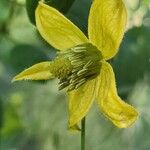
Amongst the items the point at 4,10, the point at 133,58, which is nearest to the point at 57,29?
the point at 133,58

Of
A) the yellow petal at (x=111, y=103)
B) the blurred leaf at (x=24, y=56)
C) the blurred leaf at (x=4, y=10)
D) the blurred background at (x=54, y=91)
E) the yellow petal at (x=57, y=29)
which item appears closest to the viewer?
the yellow petal at (x=111, y=103)

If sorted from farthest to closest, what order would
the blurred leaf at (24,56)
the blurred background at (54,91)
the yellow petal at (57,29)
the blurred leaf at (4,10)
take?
the blurred leaf at (4,10) < the blurred leaf at (24,56) < the blurred background at (54,91) < the yellow petal at (57,29)

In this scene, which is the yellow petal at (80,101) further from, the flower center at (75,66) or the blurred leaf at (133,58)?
the blurred leaf at (133,58)

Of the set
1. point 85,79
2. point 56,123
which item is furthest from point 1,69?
point 85,79

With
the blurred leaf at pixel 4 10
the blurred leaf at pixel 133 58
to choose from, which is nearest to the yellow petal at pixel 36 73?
the blurred leaf at pixel 133 58

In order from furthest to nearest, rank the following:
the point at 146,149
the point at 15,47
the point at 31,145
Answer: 1. the point at 31,145
2. the point at 15,47
3. the point at 146,149

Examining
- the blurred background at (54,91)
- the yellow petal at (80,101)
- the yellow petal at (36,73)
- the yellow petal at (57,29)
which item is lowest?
the blurred background at (54,91)

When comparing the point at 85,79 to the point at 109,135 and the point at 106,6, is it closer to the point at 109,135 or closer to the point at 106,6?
the point at 106,6
